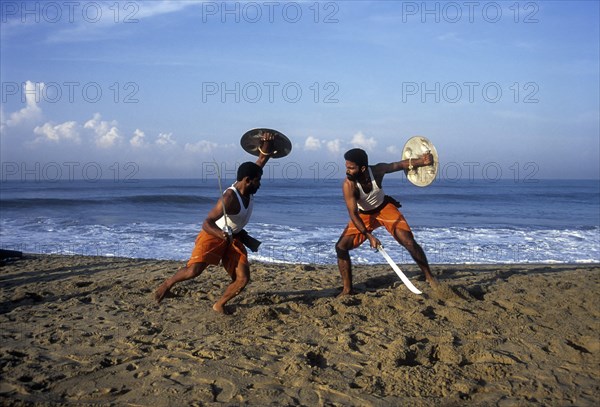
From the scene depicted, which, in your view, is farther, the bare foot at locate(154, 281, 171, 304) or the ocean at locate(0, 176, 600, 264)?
the ocean at locate(0, 176, 600, 264)

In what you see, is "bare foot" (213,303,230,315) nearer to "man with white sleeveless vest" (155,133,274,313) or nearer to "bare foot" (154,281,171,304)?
"man with white sleeveless vest" (155,133,274,313)

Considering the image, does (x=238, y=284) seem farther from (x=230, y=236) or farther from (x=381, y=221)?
(x=381, y=221)

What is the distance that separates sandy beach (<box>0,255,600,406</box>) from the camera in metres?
3.45

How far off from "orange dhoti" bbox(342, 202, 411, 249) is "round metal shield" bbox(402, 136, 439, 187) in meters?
0.44

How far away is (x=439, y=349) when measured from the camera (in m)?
4.25

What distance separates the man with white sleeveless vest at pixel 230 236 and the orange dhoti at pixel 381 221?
51.9 inches

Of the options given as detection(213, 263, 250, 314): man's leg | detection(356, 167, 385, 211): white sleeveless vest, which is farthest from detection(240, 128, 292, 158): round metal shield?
detection(213, 263, 250, 314): man's leg

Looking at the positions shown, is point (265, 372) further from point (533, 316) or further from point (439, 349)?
point (533, 316)

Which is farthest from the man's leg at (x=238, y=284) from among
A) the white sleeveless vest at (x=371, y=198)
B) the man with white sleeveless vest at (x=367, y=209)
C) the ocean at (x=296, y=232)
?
the ocean at (x=296, y=232)

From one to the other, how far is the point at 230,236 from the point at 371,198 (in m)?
1.72

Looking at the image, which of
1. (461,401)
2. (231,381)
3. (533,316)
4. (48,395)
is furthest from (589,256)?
(48,395)

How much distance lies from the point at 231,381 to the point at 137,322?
1.66 metres

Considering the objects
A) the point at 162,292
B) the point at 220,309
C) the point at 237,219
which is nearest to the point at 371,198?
the point at 237,219

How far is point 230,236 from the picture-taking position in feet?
16.4
